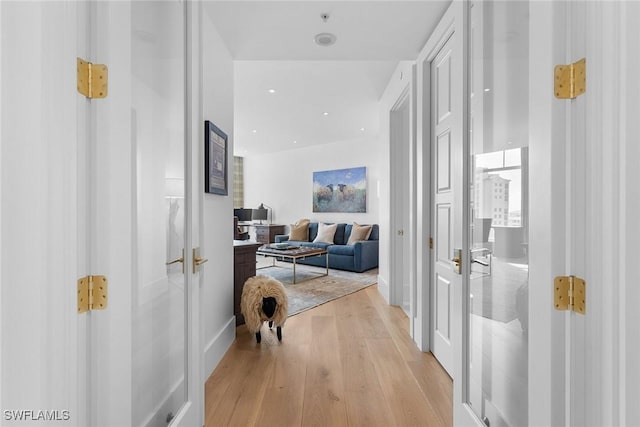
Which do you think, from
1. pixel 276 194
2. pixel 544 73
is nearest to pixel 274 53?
pixel 544 73

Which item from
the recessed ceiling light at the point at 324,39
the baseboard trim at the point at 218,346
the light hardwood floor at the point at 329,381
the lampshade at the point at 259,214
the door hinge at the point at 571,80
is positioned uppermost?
the recessed ceiling light at the point at 324,39

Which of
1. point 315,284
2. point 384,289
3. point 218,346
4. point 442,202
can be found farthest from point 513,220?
point 315,284

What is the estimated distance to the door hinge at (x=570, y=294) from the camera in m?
0.87

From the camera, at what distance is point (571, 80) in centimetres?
89

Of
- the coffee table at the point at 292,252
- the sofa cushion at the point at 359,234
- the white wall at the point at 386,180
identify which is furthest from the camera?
the sofa cushion at the point at 359,234

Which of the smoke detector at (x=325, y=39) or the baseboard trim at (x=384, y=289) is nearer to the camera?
the smoke detector at (x=325, y=39)

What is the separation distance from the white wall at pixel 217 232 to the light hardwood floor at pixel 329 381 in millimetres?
196

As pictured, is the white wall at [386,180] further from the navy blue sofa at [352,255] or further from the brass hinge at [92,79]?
the brass hinge at [92,79]

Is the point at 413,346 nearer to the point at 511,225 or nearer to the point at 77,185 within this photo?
the point at 511,225

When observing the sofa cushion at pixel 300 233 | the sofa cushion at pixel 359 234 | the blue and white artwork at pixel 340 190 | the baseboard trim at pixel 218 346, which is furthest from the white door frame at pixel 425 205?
the sofa cushion at pixel 300 233

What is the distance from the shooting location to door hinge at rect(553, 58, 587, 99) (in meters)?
0.86

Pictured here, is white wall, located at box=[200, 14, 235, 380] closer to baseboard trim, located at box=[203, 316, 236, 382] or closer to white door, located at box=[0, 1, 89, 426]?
baseboard trim, located at box=[203, 316, 236, 382]

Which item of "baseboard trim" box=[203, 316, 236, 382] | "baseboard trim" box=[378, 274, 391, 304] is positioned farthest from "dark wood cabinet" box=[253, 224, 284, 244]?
"baseboard trim" box=[203, 316, 236, 382]

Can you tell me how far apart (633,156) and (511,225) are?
517mm
